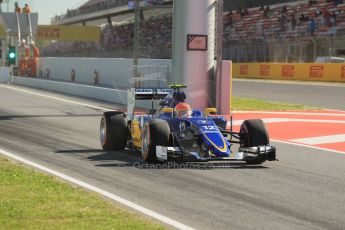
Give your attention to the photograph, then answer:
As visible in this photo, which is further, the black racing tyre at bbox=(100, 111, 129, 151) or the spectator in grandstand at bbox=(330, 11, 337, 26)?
the spectator in grandstand at bbox=(330, 11, 337, 26)

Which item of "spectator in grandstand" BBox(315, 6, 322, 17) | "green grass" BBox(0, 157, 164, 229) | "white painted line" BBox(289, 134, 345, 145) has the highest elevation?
"spectator in grandstand" BBox(315, 6, 322, 17)

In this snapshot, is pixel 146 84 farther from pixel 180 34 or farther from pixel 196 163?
pixel 196 163

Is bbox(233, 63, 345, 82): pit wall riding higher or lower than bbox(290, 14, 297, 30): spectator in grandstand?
lower

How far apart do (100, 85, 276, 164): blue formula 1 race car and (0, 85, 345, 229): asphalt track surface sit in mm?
175

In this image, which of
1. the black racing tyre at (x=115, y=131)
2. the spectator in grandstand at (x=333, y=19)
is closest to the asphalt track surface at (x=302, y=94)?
the spectator in grandstand at (x=333, y=19)

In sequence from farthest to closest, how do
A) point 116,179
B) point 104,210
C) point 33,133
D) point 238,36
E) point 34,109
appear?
point 238,36
point 34,109
point 33,133
point 116,179
point 104,210

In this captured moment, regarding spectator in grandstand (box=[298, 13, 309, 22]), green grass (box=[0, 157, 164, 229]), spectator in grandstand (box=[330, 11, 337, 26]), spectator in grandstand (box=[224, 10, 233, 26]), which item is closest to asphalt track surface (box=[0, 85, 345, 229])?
green grass (box=[0, 157, 164, 229])

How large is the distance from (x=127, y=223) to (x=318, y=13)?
3608 cm

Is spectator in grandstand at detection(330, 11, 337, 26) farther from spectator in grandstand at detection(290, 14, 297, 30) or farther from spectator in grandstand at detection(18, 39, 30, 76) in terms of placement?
spectator in grandstand at detection(18, 39, 30, 76)

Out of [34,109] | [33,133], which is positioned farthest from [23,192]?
[34,109]

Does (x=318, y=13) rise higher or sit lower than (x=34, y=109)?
higher

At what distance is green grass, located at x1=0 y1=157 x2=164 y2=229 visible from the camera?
5.59 m

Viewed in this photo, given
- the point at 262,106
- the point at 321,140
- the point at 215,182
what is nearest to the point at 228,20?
the point at 262,106

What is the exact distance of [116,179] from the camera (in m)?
8.06
